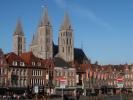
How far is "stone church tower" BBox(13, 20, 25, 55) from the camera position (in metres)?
153

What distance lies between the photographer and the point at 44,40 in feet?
469

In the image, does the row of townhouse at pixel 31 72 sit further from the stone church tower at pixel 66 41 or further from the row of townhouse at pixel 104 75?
the stone church tower at pixel 66 41

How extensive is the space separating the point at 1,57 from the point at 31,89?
1200 cm

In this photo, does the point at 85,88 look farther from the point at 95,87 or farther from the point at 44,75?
the point at 44,75

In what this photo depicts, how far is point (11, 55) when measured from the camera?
89938mm

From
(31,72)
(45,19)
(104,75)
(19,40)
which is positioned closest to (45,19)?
(45,19)

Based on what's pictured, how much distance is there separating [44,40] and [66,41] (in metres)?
9.48

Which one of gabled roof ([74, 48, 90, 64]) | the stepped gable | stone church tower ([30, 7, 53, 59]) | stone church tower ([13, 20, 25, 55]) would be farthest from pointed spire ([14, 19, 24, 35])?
the stepped gable

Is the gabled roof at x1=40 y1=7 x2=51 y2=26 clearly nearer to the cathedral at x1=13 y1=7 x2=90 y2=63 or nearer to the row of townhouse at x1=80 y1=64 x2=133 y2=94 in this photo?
the cathedral at x1=13 y1=7 x2=90 y2=63

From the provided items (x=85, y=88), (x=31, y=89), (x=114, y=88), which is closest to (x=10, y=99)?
(x=31, y=89)

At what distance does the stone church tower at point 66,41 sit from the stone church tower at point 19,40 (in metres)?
18.9

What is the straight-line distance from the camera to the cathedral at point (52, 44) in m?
141

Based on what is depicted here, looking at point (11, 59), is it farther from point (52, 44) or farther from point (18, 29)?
point (18, 29)

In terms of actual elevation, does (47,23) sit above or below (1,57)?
above
